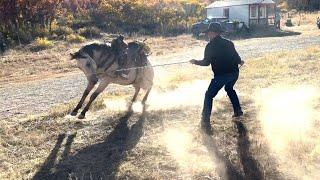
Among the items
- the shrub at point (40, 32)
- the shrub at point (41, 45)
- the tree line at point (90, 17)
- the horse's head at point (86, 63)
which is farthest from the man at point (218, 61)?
the shrub at point (40, 32)

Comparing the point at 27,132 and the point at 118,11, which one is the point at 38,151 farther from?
the point at 118,11

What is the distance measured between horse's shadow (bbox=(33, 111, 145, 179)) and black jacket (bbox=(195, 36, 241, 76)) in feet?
5.58

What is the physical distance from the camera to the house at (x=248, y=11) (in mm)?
38375

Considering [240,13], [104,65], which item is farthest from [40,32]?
[104,65]

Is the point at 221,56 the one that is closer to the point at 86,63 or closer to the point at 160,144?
the point at 160,144

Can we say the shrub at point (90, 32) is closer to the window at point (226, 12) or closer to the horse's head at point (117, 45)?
the window at point (226, 12)

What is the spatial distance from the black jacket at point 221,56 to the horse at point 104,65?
178 centimetres

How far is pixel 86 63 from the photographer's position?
827 cm

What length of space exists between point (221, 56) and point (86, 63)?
240 centimetres

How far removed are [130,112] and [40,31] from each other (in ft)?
64.1

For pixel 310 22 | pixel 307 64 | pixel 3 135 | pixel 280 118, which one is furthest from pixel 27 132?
pixel 310 22

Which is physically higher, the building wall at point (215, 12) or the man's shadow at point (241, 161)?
the building wall at point (215, 12)

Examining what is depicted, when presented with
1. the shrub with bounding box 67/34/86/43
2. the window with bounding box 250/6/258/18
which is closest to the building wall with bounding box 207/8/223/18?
the window with bounding box 250/6/258/18

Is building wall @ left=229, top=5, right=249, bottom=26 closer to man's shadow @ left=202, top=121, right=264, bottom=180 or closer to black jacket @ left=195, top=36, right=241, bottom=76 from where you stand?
black jacket @ left=195, top=36, right=241, bottom=76
